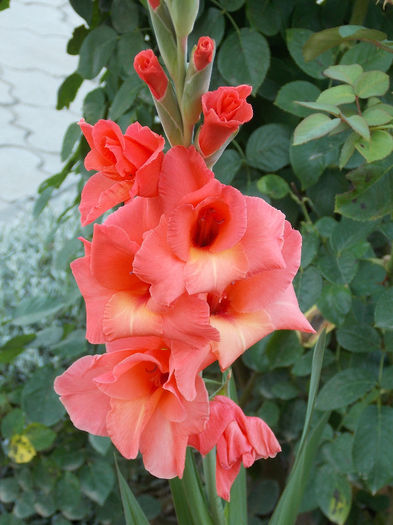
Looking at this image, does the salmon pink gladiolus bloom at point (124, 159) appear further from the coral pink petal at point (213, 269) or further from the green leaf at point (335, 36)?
the green leaf at point (335, 36)

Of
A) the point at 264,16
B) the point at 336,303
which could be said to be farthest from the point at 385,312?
the point at 264,16

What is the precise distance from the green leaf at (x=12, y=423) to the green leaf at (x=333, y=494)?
1.62 ft

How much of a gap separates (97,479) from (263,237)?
0.78 m

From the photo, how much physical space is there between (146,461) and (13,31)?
3889 mm

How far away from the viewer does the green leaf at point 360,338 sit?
0.92m

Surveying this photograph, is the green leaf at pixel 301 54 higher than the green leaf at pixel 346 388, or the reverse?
the green leaf at pixel 301 54

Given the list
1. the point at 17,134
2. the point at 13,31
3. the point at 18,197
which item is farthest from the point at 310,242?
the point at 13,31

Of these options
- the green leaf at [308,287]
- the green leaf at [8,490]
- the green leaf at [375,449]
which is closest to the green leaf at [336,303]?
the green leaf at [308,287]

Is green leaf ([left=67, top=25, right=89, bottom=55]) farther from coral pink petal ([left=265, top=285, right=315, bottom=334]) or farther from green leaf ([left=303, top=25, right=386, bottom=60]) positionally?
coral pink petal ([left=265, top=285, right=315, bottom=334])

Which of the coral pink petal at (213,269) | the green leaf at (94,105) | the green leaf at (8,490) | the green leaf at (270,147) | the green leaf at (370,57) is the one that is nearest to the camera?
the coral pink petal at (213,269)

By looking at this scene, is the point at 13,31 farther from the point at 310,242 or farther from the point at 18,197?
the point at 310,242

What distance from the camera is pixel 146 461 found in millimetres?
511

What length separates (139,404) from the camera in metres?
0.51

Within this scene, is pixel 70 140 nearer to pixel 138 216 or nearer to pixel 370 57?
pixel 370 57
